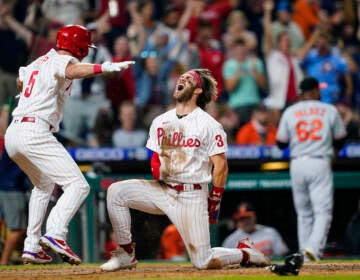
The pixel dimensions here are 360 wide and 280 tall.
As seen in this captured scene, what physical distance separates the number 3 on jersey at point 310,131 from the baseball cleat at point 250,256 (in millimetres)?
2888

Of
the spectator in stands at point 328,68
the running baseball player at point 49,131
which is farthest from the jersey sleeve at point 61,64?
the spectator in stands at point 328,68

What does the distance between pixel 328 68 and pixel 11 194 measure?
5192 millimetres

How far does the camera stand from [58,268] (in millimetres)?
8023

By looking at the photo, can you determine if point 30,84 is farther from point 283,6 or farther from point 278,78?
point 283,6

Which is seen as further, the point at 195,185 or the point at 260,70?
the point at 260,70

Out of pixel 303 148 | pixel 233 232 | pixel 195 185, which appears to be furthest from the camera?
pixel 233 232

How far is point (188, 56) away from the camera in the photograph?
1366cm

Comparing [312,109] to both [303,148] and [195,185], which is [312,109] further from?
[195,185]

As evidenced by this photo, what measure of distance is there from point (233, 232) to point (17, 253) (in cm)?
268

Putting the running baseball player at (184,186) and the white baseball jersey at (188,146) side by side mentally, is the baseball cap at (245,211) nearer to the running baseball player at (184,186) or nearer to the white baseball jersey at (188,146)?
the running baseball player at (184,186)

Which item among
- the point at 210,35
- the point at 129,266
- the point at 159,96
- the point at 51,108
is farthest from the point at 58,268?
the point at 210,35

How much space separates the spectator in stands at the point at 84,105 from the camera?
12727 millimetres

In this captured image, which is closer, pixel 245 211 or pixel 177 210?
pixel 177 210

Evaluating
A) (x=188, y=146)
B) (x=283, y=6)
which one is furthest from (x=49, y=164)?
Result: (x=283, y=6)
